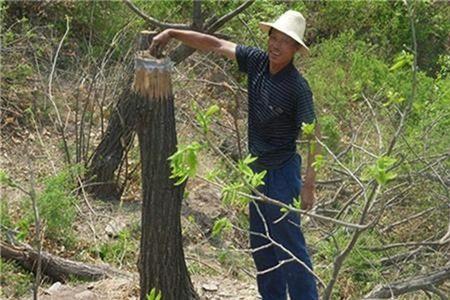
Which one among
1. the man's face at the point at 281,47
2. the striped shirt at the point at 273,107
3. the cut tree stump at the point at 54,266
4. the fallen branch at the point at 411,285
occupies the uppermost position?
the man's face at the point at 281,47

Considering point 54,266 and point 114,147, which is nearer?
point 54,266

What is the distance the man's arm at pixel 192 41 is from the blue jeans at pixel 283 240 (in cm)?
70

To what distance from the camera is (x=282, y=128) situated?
4.14 m

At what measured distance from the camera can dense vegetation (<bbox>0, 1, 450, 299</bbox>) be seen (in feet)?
17.6

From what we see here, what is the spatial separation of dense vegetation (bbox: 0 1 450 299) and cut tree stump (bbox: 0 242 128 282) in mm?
76

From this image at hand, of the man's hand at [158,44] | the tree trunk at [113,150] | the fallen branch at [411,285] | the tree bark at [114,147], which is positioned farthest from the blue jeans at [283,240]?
the tree trunk at [113,150]

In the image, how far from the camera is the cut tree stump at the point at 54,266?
195 inches

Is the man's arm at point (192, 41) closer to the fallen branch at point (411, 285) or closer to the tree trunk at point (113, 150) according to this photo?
the fallen branch at point (411, 285)

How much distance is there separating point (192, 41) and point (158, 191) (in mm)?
828

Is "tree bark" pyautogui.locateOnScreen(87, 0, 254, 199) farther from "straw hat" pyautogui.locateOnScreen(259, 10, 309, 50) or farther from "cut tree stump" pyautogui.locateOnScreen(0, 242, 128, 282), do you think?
"straw hat" pyautogui.locateOnScreen(259, 10, 309, 50)

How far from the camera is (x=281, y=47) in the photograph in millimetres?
4098

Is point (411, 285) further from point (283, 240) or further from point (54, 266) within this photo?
point (54, 266)

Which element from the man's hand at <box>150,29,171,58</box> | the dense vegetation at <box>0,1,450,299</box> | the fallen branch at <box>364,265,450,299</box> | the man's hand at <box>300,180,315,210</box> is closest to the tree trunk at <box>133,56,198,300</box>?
the man's hand at <box>150,29,171,58</box>

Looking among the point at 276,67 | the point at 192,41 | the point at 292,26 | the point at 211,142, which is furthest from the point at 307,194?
the point at 192,41
